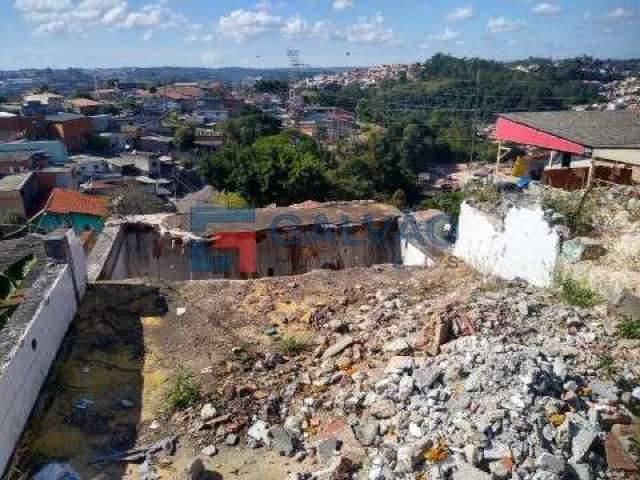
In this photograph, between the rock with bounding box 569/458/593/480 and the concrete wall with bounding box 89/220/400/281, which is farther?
the concrete wall with bounding box 89/220/400/281

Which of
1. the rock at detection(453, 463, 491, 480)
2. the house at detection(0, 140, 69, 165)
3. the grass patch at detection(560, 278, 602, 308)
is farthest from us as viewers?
the house at detection(0, 140, 69, 165)

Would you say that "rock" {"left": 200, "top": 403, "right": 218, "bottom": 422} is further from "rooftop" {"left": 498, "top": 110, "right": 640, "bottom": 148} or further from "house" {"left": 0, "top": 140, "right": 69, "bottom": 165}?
"house" {"left": 0, "top": 140, "right": 69, "bottom": 165}

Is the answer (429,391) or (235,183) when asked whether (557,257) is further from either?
(235,183)

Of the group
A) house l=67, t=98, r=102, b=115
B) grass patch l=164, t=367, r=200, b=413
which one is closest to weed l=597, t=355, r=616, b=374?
grass patch l=164, t=367, r=200, b=413

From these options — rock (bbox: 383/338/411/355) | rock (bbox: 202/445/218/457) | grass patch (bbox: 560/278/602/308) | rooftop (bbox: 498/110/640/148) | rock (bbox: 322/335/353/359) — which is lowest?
rock (bbox: 202/445/218/457)

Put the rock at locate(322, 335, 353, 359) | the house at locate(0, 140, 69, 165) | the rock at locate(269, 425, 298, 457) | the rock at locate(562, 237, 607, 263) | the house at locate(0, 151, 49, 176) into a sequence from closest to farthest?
the rock at locate(269, 425, 298, 457), the rock at locate(322, 335, 353, 359), the rock at locate(562, 237, 607, 263), the house at locate(0, 151, 49, 176), the house at locate(0, 140, 69, 165)

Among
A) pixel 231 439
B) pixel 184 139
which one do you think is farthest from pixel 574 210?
pixel 184 139

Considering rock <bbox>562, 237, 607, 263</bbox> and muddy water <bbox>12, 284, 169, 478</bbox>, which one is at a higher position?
rock <bbox>562, 237, 607, 263</bbox>
